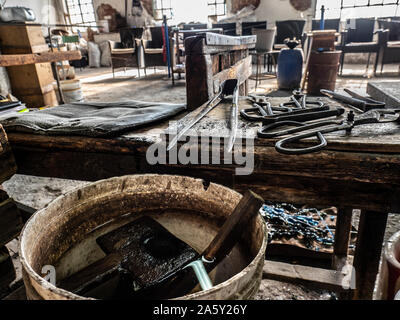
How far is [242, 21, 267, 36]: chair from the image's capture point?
422 inches

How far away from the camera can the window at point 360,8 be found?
10750 mm

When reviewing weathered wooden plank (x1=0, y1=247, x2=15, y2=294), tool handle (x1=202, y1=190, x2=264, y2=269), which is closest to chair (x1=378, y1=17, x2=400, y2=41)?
tool handle (x1=202, y1=190, x2=264, y2=269)

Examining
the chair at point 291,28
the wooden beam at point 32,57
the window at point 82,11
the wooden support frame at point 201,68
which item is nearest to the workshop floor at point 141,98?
the wooden support frame at point 201,68

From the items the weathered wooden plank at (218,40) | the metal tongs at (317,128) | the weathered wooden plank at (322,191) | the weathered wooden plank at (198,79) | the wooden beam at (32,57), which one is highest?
the weathered wooden plank at (218,40)

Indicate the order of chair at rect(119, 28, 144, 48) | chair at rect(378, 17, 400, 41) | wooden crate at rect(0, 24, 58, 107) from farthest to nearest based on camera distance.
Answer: chair at rect(119, 28, 144, 48) → chair at rect(378, 17, 400, 41) → wooden crate at rect(0, 24, 58, 107)

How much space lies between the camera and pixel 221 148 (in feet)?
4.03

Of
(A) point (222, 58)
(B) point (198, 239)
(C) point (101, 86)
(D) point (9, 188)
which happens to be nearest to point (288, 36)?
(C) point (101, 86)

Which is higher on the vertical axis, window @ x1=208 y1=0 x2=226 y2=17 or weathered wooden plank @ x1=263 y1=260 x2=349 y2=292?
window @ x1=208 y1=0 x2=226 y2=17

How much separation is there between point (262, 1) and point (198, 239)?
13.2 metres

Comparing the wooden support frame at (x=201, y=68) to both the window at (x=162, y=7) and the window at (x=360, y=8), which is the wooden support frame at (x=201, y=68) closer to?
the window at (x=360, y=8)

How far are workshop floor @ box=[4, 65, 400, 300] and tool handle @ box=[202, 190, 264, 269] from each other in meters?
0.58

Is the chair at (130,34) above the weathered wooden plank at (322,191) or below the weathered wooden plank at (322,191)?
above

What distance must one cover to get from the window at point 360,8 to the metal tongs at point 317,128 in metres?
11.9

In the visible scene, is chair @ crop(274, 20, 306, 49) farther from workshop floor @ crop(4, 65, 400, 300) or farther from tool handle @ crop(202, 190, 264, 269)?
tool handle @ crop(202, 190, 264, 269)
